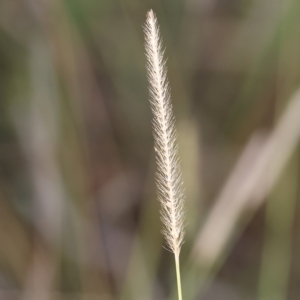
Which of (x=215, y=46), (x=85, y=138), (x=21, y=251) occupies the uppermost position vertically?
(x=215, y=46)

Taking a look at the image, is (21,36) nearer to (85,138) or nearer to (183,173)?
(85,138)

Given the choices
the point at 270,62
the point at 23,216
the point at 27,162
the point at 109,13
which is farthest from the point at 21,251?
the point at 270,62

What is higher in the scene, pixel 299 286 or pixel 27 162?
pixel 27 162

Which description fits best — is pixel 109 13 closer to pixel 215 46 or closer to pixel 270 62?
pixel 215 46

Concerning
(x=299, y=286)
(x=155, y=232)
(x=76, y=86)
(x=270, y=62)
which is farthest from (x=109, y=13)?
(x=299, y=286)

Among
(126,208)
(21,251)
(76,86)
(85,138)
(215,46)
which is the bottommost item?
(21,251)

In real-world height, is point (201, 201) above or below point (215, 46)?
below
